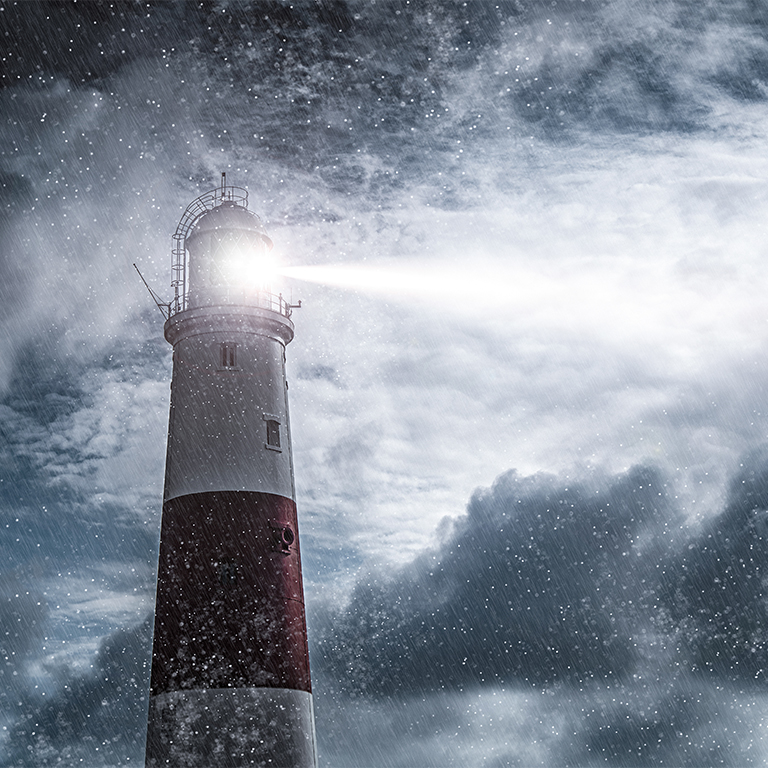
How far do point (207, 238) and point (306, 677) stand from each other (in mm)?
12043

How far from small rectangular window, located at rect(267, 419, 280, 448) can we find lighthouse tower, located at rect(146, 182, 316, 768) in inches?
1.2

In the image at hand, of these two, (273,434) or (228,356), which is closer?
(273,434)

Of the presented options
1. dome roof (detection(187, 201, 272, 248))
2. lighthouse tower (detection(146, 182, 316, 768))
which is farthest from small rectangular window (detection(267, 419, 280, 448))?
dome roof (detection(187, 201, 272, 248))

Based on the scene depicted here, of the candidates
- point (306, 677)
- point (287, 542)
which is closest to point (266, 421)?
point (287, 542)

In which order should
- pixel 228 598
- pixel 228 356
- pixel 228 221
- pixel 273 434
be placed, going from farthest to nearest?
1. pixel 228 221
2. pixel 228 356
3. pixel 273 434
4. pixel 228 598

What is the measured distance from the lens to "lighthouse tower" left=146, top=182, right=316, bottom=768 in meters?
18.0

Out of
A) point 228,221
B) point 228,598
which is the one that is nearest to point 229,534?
point 228,598

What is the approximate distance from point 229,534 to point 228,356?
4735 mm

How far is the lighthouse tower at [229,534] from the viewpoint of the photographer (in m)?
18.0

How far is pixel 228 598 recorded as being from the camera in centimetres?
1895

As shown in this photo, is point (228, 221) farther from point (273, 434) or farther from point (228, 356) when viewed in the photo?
point (273, 434)

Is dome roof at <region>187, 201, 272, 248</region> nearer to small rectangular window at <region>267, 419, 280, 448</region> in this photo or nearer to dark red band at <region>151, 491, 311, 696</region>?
small rectangular window at <region>267, 419, 280, 448</region>

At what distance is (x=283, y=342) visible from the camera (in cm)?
2269

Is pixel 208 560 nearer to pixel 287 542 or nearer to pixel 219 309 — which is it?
pixel 287 542
